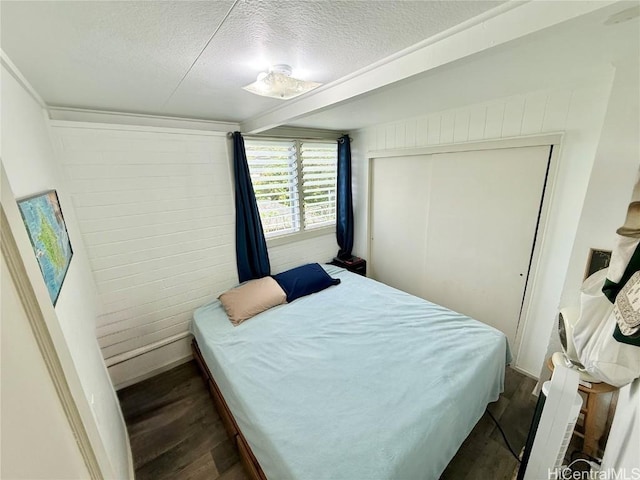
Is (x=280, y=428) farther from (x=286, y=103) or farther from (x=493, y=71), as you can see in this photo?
(x=493, y=71)

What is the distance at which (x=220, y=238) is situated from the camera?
2.65 metres

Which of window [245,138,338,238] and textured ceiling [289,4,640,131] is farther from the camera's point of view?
window [245,138,338,238]

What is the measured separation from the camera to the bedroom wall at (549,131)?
67.2 inches

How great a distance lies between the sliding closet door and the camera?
211 centimetres

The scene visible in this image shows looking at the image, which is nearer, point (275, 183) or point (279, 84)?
point (279, 84)

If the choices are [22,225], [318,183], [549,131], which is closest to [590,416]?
[549,131]

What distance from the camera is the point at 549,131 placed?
187 cm

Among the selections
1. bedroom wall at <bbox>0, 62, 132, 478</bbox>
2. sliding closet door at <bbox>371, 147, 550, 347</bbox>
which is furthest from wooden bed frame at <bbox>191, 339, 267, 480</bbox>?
sliding closet door at <bbox>371, 147, 550, 347</bbox>

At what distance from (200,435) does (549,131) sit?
3443 millimetres

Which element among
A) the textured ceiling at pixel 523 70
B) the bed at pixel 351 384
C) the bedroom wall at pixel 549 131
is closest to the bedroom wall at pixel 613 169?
the textured ceiling at pixel 523 70

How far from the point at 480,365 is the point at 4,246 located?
2.16 m

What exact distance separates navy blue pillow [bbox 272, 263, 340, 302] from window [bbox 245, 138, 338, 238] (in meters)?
0.61

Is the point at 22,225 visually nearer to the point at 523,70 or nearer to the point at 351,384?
the point at 351,384

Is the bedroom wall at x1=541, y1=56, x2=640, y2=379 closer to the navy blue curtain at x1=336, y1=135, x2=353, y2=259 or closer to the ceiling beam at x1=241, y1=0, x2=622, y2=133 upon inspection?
the ceiling beam at x1=241, y1=0, x2=622, y2=133
